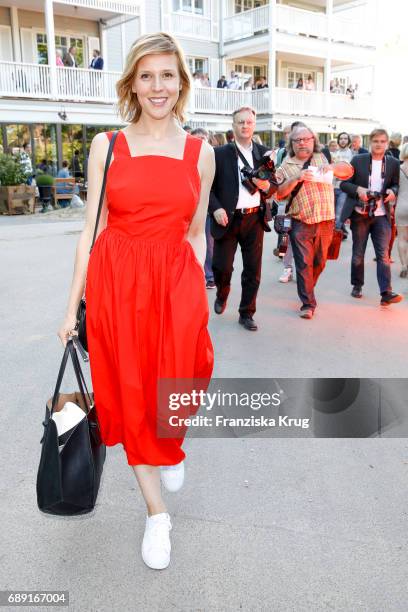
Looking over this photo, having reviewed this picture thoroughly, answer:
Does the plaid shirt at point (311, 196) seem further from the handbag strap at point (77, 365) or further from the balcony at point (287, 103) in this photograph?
the balcony at point (287, 103)

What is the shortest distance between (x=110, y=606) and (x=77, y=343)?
3.32 ft

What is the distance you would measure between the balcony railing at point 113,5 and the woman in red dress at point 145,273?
22.3 meters

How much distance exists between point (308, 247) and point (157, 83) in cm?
426

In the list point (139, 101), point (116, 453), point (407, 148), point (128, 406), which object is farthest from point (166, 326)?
point (407, 148)

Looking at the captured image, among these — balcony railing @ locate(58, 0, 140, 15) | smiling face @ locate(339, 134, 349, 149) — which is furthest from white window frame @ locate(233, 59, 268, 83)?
smiling face @ locate(339, 134, 349, 149)

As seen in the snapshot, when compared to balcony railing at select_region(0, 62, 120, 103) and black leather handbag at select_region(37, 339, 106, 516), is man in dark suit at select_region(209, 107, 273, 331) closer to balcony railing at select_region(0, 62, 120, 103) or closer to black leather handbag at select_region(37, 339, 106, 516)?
black leather handbag at select_region(37, 339, 106, 516)

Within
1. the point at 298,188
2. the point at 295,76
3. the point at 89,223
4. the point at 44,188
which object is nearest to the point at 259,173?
the point at 298,188

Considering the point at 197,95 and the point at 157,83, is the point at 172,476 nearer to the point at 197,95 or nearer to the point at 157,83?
the point at 157,83

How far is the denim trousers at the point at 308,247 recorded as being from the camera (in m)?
6.51

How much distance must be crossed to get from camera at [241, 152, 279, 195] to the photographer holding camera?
0.53 m

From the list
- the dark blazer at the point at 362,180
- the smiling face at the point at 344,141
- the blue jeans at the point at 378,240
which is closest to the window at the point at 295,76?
the smiling face at the point at 344,141

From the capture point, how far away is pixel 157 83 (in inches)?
97.8

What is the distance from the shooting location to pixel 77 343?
251 centimetres

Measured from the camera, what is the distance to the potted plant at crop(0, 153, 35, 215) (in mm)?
17031
